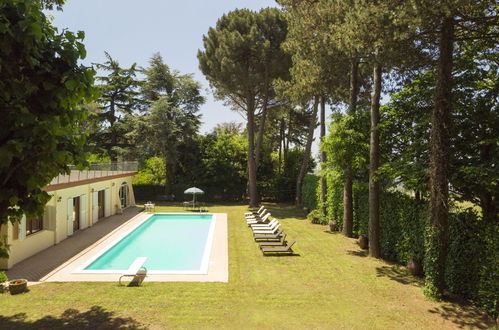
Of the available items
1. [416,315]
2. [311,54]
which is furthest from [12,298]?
[311,54]

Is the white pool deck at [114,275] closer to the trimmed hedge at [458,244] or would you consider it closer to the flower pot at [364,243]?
the flower pot at [364,243]

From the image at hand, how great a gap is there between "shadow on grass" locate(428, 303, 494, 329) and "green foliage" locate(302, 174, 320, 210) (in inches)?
576

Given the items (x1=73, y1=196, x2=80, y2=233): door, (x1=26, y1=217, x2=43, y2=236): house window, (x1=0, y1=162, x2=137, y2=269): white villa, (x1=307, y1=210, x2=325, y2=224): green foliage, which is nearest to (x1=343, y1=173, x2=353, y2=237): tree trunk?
(x1=307, y1=210, x2=325, y2=224): green foliage

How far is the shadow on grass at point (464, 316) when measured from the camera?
7703 mm

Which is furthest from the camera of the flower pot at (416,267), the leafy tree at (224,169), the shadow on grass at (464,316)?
the leafy tree at (224,169)

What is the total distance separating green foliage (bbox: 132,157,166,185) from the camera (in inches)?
1312

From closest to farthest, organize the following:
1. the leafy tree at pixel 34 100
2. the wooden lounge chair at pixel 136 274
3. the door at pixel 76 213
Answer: the leafy tree at pixel 34 100 → the wooden lounge chair at pixel 136 274 → the door at pixel 76 213

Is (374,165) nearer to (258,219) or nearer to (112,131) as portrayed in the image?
(258,219)

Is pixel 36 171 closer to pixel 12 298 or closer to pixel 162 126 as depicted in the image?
pixel 12 298

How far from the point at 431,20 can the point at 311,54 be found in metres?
6.42

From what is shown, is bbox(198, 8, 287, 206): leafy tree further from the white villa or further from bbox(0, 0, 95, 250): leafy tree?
bbox(0, 0, 95, 250): leafy tree

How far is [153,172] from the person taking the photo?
113ft

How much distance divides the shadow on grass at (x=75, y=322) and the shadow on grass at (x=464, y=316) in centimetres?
740

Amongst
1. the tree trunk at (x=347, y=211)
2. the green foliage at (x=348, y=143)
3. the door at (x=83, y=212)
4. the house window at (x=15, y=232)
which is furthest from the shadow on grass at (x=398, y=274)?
the door at (x=83, y=212)
